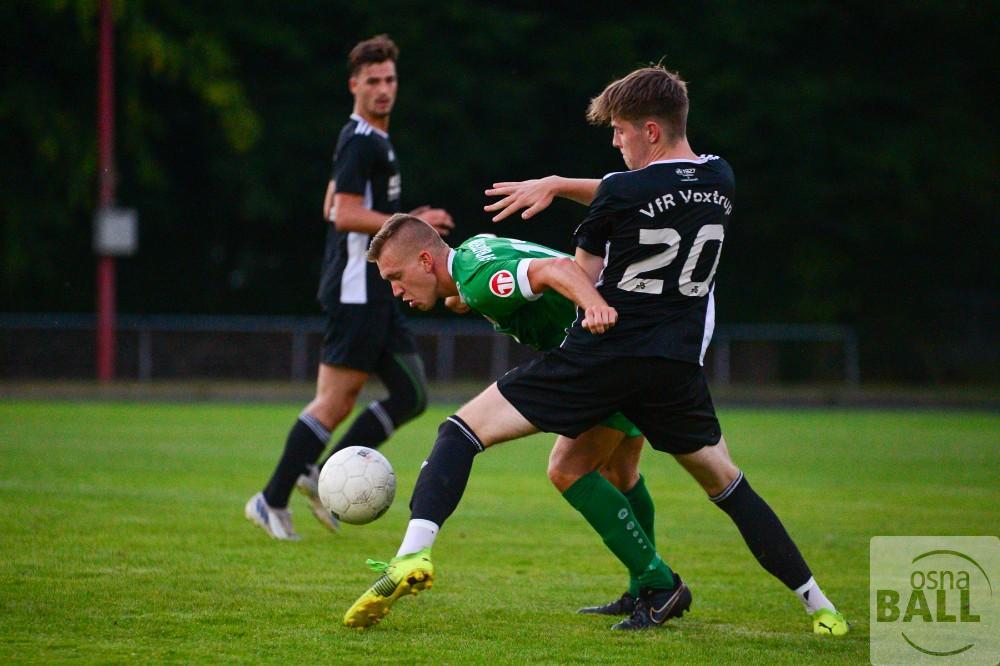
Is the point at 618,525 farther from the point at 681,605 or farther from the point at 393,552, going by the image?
the point at 393,552

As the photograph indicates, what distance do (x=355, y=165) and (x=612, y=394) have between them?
3.10 m

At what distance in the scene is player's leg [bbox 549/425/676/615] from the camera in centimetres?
561

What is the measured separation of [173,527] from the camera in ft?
25.5

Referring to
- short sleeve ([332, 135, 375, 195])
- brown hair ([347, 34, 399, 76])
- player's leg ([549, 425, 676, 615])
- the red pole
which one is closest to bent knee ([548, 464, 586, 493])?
player's leg ([549, 425, 676, 615])

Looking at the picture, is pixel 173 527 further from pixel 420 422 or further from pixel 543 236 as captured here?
pixel 543 236

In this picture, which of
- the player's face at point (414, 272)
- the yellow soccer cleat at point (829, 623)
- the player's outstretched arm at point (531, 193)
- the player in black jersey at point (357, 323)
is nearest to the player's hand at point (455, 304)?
the player's face at point (414, 272)

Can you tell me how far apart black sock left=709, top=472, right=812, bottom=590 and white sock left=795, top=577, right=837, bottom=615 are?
0.07ft

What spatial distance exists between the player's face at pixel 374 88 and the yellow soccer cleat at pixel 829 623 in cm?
401

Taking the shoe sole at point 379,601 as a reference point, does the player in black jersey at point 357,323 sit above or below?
above

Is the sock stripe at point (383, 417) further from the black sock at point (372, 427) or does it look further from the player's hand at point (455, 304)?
the player's hand at point (455, 304)

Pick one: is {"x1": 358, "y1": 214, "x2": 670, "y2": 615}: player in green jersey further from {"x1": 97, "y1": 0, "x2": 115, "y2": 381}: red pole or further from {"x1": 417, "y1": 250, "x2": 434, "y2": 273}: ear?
{"x1": 97, "y1": 0, "x2": 115, "y2": 381}: red pole

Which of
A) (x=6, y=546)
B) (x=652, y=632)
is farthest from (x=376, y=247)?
(x=6, y=546)

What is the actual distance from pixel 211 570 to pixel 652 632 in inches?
86.9

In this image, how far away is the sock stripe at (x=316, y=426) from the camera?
25.3ft
